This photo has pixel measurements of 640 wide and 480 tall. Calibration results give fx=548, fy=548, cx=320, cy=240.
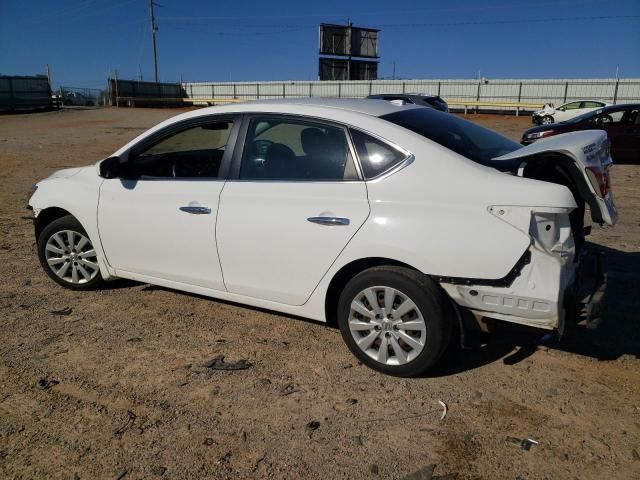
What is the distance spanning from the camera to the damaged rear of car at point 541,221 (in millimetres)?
2951

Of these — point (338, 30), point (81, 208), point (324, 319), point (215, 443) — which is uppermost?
point (338, 30)

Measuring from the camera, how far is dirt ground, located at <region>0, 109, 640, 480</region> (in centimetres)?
270

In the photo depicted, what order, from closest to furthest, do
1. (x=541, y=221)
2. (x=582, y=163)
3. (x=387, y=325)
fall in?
(x=541, y=221) → (x=582, y=163) → (x=387, y=325)

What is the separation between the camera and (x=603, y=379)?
3.43 metres

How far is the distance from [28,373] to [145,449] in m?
1.26

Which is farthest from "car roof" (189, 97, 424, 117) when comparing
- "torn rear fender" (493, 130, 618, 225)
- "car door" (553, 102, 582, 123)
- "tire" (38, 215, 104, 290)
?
"car door" (553, 102, 582, 123)

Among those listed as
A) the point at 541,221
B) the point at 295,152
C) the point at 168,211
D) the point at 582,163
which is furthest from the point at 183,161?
the point at 582,163

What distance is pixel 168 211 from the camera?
13.5 ft

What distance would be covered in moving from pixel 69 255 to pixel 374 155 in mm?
3027

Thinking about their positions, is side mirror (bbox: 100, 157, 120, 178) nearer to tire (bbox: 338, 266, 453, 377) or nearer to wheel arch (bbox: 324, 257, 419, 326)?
wheel arch (bbox: 324, 257, 419, 326)

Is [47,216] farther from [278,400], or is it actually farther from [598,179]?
[598,179]

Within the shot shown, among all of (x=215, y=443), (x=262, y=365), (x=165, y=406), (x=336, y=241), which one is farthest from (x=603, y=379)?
(x=165, y=406)

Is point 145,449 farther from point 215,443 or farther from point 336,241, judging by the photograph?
point 336,241

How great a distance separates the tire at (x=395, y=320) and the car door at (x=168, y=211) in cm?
111
